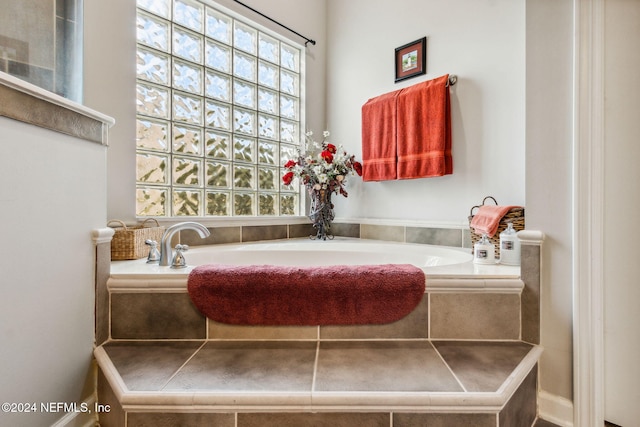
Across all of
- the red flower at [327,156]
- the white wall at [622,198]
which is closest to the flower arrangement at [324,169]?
the red flower at [327,156]

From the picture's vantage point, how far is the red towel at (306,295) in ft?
3.81

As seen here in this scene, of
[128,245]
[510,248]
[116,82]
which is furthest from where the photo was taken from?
[116,82]

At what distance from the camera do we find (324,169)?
2.36 m

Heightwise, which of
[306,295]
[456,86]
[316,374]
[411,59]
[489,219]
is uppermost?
→ [411,59]

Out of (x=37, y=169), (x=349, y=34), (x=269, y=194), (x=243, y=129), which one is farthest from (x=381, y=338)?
(x=349, y=34)

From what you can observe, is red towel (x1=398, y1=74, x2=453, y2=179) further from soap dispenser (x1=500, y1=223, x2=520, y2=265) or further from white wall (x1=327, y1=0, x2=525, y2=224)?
soap dispenser (x1=500, y1=223, x2=520, y2=265)

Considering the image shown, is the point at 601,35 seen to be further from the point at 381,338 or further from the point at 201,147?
the point at 201,147

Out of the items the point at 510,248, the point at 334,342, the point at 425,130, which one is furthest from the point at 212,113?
the point at 510,248

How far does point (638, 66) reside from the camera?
3.50 feet

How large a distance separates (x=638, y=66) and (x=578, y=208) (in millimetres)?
525

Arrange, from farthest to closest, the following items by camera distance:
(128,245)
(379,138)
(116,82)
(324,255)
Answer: (379,138) → (324,255) → (116,82) → (128,245)

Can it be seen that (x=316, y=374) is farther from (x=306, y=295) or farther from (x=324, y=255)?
(x=324, y=255)

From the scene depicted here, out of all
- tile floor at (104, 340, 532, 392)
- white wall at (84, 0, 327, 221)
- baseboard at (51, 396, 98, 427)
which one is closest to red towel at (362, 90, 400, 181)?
tile floor at (104, 340, 532, 392)

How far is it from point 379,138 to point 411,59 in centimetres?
59
